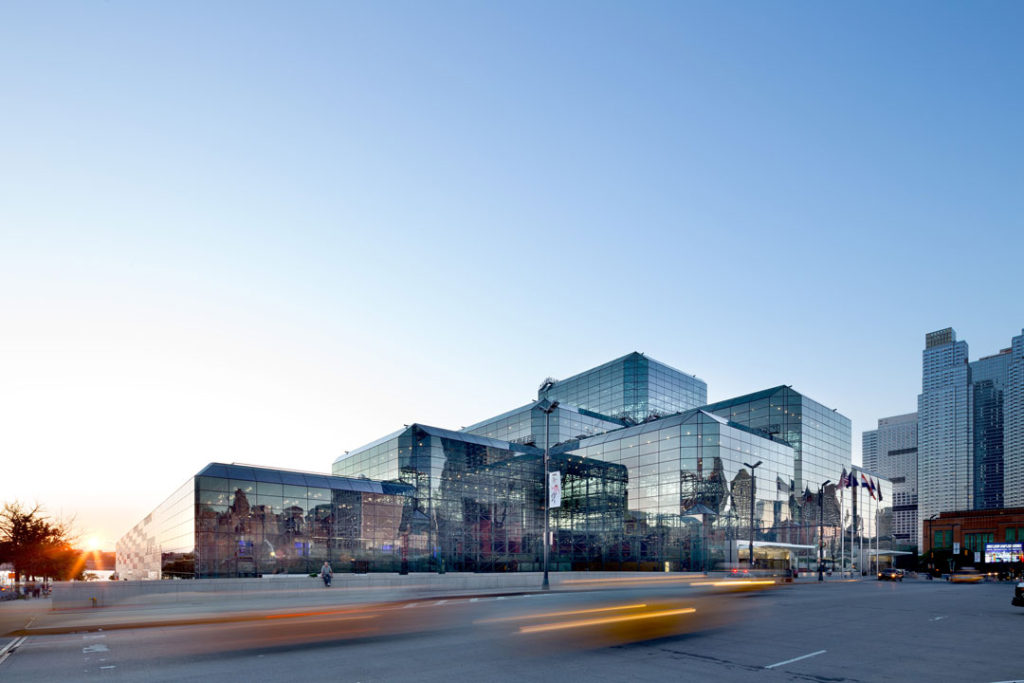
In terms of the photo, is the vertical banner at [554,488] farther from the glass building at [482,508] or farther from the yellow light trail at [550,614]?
the glass building at [482,508]

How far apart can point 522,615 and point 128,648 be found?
12.4m

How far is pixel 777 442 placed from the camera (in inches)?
3593

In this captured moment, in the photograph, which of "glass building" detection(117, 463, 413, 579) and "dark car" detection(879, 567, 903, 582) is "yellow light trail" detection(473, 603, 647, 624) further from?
"dark car" detection(879, 567, 903, 582)

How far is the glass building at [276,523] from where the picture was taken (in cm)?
4922

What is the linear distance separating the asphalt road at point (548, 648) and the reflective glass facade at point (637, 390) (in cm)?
8756

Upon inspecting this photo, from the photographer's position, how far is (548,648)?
15.5 metres

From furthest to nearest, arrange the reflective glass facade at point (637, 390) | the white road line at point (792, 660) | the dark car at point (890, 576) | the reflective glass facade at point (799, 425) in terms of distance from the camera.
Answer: the reflective glass facade at point (637, 390), the reflective glass facade at point (799, 425), the dark car at point (890, 576), the white road line at point (792, 660)

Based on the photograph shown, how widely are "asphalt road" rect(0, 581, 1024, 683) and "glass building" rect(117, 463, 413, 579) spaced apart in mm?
27604

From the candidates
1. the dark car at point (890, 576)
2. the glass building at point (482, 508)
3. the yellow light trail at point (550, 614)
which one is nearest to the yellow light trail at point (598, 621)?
the yellow light trail at point (550, 614)

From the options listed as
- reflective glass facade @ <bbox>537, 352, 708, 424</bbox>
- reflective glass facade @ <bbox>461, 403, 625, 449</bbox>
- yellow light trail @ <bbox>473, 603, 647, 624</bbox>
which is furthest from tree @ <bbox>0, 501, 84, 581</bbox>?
reflective glass facade @ <bbox>537, 352, 708, 424</bbox>

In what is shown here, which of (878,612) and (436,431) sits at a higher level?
(436,431)

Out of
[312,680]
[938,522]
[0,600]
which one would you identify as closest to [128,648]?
[312,680]

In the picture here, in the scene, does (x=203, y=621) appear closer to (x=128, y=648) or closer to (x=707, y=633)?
(x=128, y=648)

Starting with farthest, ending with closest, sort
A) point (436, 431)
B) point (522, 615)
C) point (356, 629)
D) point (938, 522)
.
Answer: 1. point (938, 522)
2. point (436, 431)
3. point (522, 615)
4. point (356, 629)
